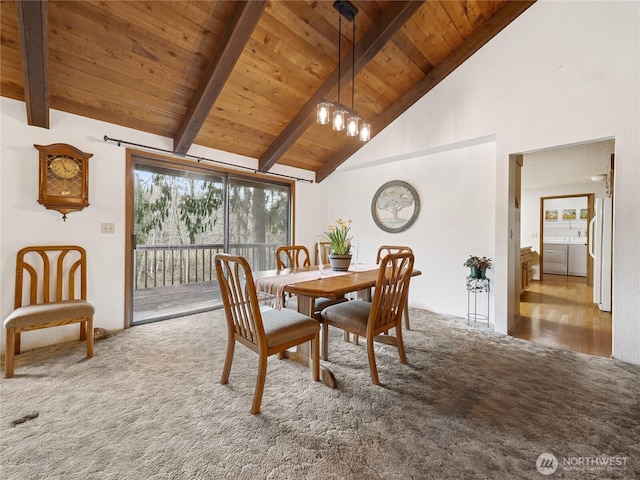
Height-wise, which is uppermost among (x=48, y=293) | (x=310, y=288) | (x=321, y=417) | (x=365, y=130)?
(x=365, y=130)

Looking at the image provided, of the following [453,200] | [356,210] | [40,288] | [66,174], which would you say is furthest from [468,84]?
[40,288]

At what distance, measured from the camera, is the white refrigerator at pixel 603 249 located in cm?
359

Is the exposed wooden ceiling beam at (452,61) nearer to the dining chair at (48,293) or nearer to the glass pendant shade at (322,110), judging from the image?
the glass pendant shade at (322,110)

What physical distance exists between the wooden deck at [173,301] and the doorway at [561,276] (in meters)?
4.01

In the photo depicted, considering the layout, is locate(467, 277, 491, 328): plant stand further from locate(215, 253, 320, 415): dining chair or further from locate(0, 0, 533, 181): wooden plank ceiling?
locate(0, 0, 533, 181): wooden plank ceiling

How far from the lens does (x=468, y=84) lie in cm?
332

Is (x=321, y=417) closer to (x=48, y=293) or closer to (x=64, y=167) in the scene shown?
(x=48, y=293)

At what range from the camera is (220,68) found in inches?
98.1

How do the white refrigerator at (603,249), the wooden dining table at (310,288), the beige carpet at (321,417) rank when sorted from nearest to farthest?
the beige carpet at (321,417) → the wooden dining table at (310,288) → the white refrigerator at (603,249)

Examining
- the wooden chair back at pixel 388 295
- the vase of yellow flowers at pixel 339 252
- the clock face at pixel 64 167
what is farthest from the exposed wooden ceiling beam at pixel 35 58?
the wooden chair back at pixel 388 295

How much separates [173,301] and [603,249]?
6202 millimetres

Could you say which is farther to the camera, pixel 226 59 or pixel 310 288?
pixel 226 59

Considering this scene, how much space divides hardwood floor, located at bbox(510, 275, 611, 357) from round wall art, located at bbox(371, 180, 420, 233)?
191 cm

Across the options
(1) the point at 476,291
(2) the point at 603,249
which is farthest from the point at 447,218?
(2) the point at 603,249
